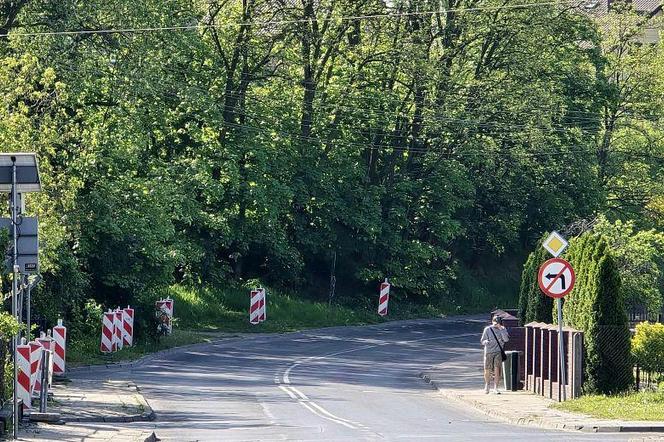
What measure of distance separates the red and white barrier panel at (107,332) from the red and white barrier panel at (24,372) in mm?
13650

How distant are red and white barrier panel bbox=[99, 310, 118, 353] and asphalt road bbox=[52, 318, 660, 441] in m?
1.18

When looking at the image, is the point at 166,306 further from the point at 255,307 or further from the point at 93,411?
the point at 93,411

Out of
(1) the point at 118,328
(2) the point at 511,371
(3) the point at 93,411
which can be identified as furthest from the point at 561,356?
(1) the point at 118,328

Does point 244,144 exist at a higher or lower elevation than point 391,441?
higher

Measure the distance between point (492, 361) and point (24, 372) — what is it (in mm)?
10712

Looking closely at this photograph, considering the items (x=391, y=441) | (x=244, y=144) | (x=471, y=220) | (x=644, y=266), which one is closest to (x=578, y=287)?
(x=391, y=441)

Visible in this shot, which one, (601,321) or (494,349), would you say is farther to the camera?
(494,349)

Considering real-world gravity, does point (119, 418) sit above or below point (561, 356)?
below

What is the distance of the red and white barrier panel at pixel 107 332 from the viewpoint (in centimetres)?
3309

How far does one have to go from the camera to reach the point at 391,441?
16.5 meters

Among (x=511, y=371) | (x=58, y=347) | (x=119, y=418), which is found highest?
(x=58, y=347)

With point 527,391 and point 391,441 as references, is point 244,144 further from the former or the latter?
point 391,441

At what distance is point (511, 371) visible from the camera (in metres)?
27.0

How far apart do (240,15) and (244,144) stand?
528 centimetres
